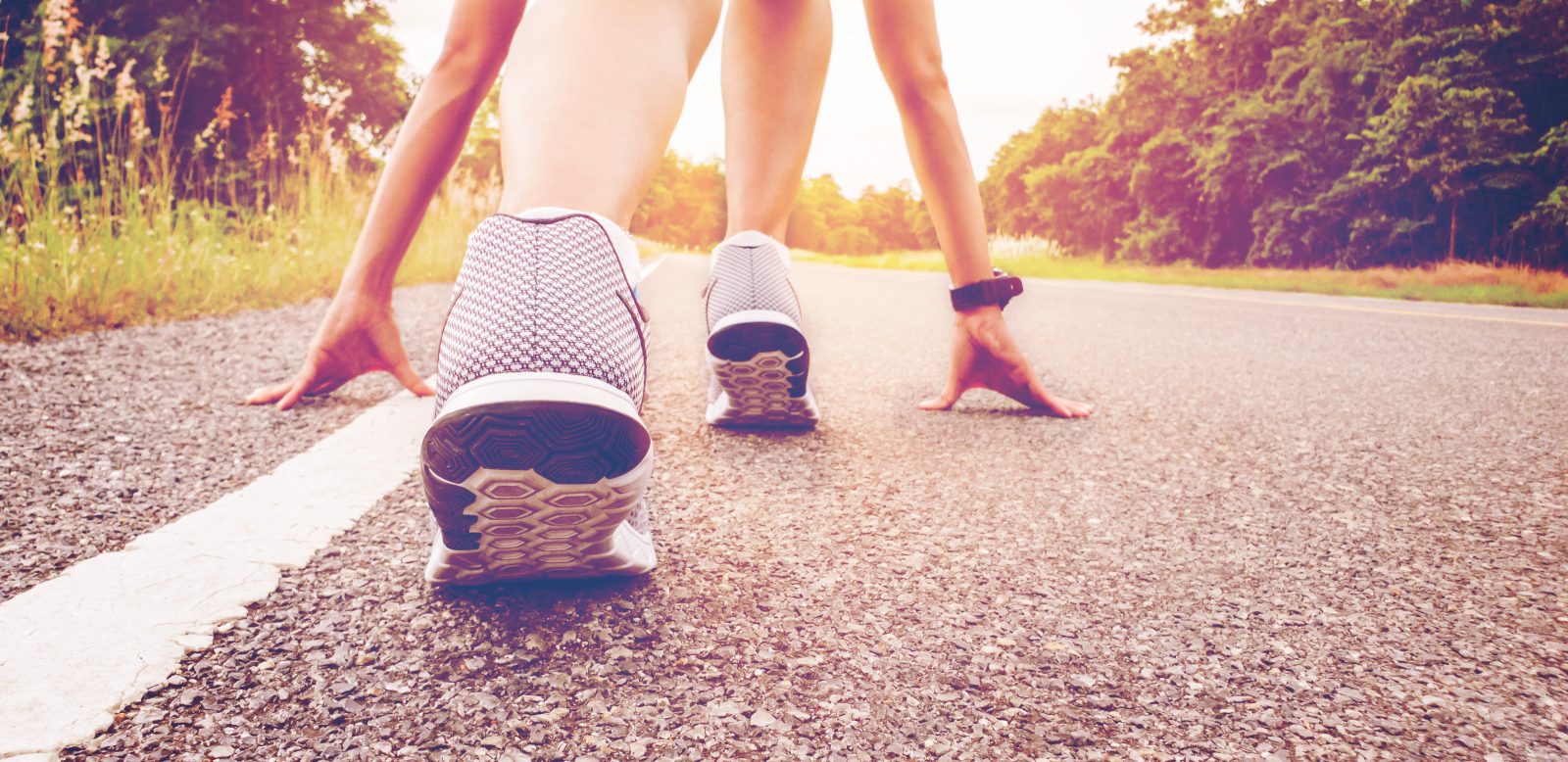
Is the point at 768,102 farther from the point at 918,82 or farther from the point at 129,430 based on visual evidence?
the point at 129,430

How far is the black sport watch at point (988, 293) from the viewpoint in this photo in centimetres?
207

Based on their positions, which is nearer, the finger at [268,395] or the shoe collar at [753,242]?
the shoe collar at [753,242]

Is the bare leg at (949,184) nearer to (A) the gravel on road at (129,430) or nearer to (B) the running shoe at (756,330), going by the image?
(B) the running shoe at (756,330)

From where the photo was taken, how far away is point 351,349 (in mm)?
1834

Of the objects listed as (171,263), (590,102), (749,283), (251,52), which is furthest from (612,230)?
(251,52)

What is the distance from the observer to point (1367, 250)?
824 inches

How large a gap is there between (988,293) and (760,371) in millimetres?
663

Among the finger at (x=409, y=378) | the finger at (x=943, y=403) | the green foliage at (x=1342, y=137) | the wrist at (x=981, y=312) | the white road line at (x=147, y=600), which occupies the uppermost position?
the green foliage at (x=1342, y=137)

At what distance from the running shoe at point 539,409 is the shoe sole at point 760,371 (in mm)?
583

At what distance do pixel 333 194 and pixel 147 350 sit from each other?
13.5 feet

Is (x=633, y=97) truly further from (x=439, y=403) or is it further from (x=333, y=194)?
(x=333, y=194)

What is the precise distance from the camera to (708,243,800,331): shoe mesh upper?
1.64m

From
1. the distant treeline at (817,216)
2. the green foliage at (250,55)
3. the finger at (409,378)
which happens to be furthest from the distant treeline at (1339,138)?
the distant treeline at (817,216)

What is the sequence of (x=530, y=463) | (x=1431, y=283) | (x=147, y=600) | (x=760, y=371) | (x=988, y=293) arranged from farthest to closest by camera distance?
(x=1431, y=283), (x=988, y=293), (x=760, y=371), (x=147, y=600), (x=530, y=463)
